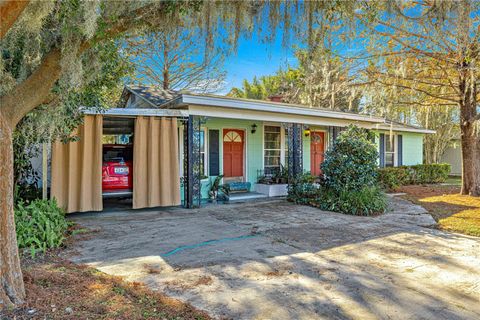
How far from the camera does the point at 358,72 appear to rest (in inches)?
420

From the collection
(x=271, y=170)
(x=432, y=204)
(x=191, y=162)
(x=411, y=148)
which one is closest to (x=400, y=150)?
(x=411, y=148)

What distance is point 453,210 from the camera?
860 centimetres

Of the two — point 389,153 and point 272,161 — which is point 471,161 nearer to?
point 389,153

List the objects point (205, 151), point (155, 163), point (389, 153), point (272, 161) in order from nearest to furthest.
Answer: point (155, 163), point (205, 151), point (272, 161), point (389, 153)

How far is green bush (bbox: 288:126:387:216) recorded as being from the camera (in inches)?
333

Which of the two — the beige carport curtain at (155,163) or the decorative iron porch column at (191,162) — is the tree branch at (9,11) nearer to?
the beige carport curtain at (155,163)

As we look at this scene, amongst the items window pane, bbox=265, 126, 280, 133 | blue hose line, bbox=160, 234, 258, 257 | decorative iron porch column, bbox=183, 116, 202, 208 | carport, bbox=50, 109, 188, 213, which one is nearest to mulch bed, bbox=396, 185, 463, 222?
blue hose line, bbox=160, 234, 258, 257

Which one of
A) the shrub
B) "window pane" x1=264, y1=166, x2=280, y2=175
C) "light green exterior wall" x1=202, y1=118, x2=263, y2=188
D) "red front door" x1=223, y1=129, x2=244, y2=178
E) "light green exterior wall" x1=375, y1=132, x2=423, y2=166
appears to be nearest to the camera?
the shrub

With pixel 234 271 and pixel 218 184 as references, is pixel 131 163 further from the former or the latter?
pixel 234 271

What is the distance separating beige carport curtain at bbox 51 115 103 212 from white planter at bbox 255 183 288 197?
5.59 metres

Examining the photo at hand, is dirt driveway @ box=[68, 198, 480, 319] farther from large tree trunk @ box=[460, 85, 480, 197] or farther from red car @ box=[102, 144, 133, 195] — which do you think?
large tree trunk @ box=[460, 85, 480, 197]

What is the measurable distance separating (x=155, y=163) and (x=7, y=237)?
524 cm

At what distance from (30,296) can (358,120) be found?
39.9 feet

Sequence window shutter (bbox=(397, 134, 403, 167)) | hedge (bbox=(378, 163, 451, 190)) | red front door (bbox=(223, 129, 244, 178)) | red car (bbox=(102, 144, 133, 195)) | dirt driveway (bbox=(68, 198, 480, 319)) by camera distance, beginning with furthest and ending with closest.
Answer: window shutter (bbox=(397, 134, 403, 167)) → hedge (bbox=(378, 163, 451, 190)) → red front door (bbox=(223, 129, 244, 178)) → red car (bbox=(102, 144, 133, 195)) → dirt driveway (bbox=(68, 198, 480, 319))
